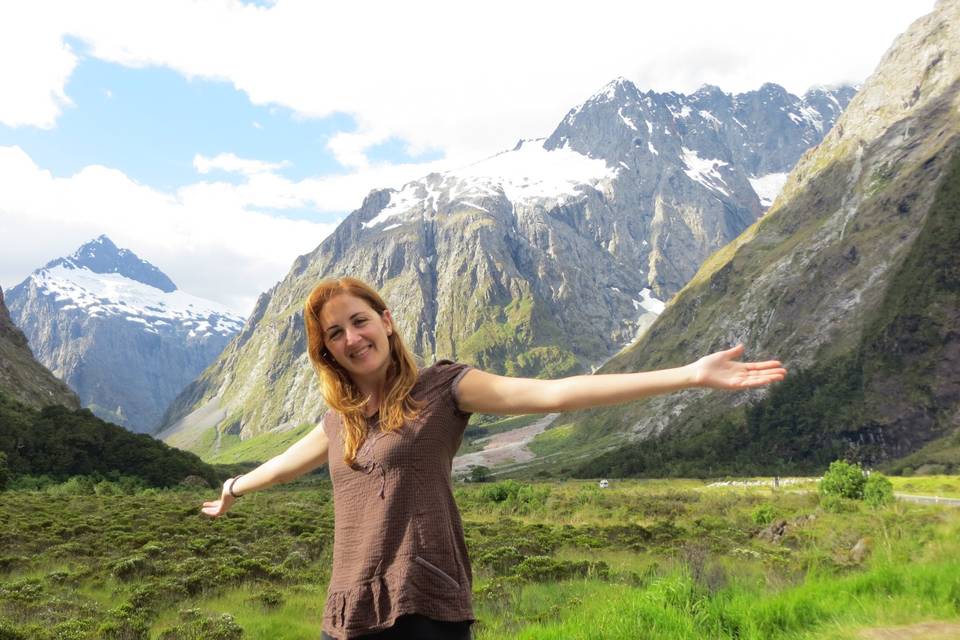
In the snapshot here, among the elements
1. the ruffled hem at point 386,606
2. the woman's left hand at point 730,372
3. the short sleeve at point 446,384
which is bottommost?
the ruffled hem at point 386,606

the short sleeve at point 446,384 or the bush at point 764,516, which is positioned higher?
the short sleeve at point 446,384

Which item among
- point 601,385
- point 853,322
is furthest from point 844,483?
point 853,322

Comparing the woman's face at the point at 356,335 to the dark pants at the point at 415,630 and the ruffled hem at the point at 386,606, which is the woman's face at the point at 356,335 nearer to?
the ruffled hem at the point at 386,606

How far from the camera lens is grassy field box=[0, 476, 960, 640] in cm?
723

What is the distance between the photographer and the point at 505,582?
1462 cm

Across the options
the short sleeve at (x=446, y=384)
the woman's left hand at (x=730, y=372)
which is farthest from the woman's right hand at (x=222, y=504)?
the woman's left hand at (x=730, y=372)

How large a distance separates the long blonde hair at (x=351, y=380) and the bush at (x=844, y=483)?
43.0 metres

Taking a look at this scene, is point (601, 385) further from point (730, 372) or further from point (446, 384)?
point (446, 384)

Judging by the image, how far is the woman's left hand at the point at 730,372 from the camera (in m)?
3.68

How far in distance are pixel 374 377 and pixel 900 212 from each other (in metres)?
172

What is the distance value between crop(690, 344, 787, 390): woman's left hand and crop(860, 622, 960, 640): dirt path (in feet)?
12.2

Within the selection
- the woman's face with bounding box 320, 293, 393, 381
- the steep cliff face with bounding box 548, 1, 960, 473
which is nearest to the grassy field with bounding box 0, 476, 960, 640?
the woman's face with bounding box 320, 293, 393, 381

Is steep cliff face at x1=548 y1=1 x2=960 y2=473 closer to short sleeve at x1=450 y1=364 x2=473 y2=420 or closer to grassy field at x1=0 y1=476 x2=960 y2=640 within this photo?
grassy field at x1=0 y1=476 x2=960 y2=640

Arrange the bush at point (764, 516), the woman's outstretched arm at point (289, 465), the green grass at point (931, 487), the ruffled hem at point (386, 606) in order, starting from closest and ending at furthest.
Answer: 1. the ruffled hem at point (386, 606)
2. the woman's outstretched arm at point (289, 465)
3. the bush at point (764, 516)
4. the green grass at point (931, 487)
